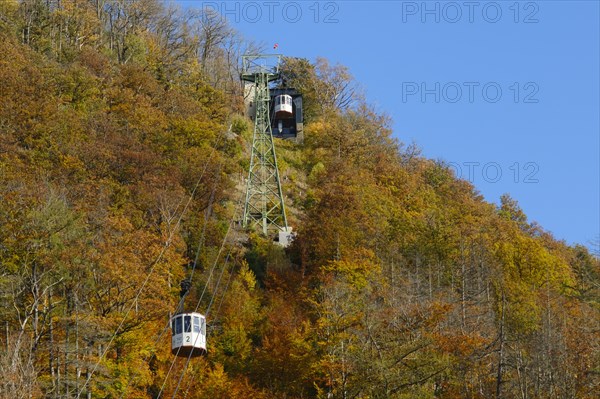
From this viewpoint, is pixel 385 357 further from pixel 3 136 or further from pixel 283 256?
A: pixel 3 136

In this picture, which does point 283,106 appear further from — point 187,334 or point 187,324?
point 187,334

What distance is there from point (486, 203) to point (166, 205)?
106ft

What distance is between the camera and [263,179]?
76.6 meters

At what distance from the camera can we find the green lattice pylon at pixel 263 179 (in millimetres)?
70375

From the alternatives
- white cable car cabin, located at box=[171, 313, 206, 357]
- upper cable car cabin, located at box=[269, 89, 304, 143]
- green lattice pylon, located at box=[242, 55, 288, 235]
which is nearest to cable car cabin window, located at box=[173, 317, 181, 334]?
white cable car cabin, located at box=[171, 313, 206, 357]

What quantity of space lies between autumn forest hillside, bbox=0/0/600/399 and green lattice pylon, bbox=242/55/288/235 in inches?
47.9

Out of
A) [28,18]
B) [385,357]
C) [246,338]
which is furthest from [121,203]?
[28,18]

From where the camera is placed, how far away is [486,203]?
85.4 m

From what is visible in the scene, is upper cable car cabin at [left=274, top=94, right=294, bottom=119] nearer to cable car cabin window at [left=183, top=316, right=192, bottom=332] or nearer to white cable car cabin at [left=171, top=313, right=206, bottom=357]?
white cable car cabin at [left=171, top=313, right=206, bottom=357]

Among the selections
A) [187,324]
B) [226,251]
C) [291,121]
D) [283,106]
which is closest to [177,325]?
[187,324]

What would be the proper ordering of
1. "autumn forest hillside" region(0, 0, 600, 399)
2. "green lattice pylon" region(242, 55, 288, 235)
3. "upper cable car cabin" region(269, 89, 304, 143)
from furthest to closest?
"upper cable car cabin" region(269, 89, 304, 143)
"green lattice pylon" region(242, 55, 288, 235)
"autumn forest hillside" region(0, 0, 600, 399)

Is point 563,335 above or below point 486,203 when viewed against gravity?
below

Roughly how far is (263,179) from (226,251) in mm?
12722

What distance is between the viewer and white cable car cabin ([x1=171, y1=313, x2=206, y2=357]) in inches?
1748
